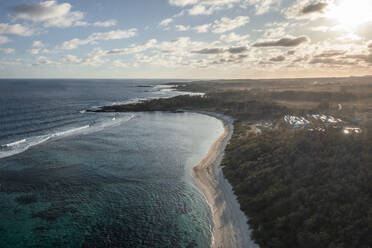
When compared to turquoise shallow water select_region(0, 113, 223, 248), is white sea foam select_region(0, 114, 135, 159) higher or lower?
higher

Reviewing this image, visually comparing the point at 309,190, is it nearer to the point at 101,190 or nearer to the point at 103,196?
the point at 103,196

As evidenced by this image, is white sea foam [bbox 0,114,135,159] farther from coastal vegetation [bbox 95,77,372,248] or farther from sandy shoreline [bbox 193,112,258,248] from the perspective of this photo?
coastal vegetation [bbox 95,77,372,248]

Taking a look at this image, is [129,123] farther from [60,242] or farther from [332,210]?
[332,210]

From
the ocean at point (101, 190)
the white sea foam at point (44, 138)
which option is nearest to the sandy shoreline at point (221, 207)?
the ocean at point (101, 190)

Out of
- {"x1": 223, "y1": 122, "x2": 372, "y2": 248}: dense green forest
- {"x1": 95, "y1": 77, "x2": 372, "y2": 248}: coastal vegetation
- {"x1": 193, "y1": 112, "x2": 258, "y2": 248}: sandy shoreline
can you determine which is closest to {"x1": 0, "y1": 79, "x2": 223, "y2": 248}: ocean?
{"x1": 193, "y1": 112, "x2": 258, "y2": 248}: sandy shoreline

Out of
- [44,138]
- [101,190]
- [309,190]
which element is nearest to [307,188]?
[309,190]

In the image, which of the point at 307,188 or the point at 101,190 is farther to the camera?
the point at 101,190
